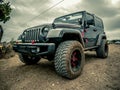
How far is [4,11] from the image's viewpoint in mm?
11336

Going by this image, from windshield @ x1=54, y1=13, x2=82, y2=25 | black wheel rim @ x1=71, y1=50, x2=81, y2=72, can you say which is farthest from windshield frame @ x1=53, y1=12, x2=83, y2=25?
black wheel rim @ x1=71, y1=50, x2=81, y2=72

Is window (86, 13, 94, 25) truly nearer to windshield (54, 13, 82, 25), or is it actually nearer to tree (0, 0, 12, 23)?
windshield (54, 13, 82, 25)

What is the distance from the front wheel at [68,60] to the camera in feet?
14.1

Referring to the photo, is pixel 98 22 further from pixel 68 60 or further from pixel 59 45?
pixel 68 60

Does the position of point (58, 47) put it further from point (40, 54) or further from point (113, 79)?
point (113, 79)

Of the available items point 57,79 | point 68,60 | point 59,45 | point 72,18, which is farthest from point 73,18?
point 57,79

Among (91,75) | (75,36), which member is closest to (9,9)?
(75,36)

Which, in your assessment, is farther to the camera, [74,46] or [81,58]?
[81,58]

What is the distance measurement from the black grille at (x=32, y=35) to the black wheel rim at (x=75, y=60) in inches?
43.8

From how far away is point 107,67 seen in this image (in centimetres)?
605

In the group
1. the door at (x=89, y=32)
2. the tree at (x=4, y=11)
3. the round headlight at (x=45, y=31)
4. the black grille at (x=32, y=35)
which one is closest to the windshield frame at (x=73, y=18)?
the door at (x=89, y=32)

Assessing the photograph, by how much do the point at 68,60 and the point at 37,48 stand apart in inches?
38.0

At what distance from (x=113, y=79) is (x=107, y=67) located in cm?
104

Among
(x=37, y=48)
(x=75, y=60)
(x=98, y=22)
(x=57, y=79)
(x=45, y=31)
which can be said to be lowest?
(x=57, y=79)
